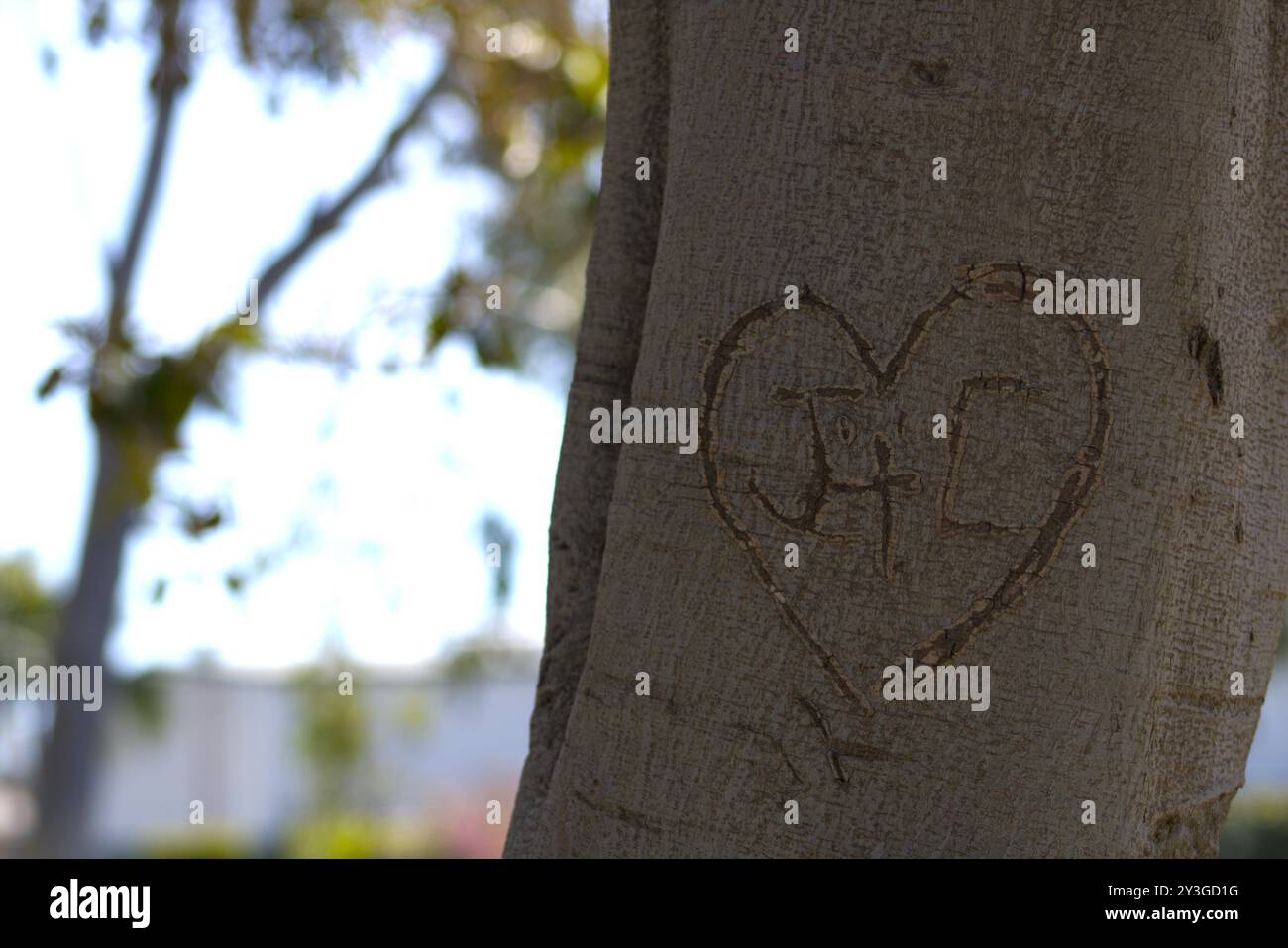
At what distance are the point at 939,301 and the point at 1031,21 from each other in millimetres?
356

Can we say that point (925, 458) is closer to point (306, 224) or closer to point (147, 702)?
point (306, 224)

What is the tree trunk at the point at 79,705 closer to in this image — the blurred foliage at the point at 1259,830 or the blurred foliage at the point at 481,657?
the blurred foliage at the point at 481,657

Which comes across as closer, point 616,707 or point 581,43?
point 616,707

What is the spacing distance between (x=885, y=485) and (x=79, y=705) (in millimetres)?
8164

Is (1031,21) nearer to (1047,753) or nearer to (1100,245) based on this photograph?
(1100,245)

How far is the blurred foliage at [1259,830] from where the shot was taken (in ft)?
43.0

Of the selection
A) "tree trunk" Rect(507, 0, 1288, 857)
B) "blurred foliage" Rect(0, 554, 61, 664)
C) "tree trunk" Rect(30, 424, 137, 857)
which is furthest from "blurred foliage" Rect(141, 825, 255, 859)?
"tree trunk" Rect(507, 0, 1288, 857)

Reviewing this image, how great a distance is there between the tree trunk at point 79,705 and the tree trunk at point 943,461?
6356mm

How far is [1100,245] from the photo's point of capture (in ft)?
5.02

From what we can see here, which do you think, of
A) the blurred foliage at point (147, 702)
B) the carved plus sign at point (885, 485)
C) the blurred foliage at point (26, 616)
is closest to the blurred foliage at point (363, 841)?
the blurred foliage at point (147, 702)

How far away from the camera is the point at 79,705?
848cm
